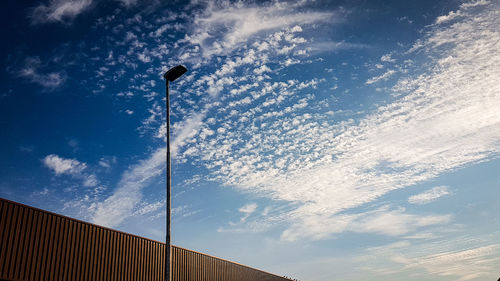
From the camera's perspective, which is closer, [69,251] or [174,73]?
[174,73]

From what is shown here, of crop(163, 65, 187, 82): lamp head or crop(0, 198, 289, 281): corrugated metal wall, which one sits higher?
crop(163, 65, 187, 82): lamp head

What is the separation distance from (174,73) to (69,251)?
9.20 meters

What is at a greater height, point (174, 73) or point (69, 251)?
point (174, 73)

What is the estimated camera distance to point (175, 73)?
14328 millimetres

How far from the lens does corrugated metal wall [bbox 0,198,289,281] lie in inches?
495

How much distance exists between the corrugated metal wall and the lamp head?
7.90 m

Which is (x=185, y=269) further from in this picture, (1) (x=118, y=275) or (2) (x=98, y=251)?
(2) (x=98, y=251)

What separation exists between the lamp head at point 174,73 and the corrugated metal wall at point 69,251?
311 inches

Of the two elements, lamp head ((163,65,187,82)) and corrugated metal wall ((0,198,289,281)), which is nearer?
corrugated metal wall ((0,198,289,281))

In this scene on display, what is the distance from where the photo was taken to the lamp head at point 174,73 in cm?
1408

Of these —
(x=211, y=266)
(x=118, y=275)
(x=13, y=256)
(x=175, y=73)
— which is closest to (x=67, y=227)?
(x=13, y=256)

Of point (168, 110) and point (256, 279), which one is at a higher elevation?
point (168, 110)

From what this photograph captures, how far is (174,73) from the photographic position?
14344 mm

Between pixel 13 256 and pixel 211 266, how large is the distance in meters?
13.7
